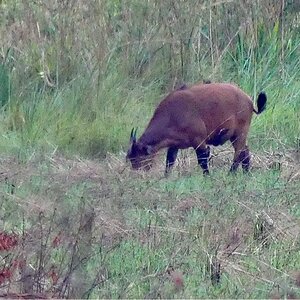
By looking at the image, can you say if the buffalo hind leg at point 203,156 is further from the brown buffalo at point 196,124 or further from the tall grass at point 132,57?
the tall grass at point 132,57

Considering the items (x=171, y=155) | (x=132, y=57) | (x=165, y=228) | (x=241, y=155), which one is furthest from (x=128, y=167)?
(x=132, y=57)

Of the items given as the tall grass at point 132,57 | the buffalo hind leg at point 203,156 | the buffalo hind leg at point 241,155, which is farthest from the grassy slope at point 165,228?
the tall grass at point 132,57

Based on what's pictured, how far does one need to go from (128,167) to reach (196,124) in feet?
3.11

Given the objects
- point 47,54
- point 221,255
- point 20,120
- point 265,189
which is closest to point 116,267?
point 221,255

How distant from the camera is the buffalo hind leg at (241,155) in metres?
10.6

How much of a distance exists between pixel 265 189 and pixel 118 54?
16.8 feet

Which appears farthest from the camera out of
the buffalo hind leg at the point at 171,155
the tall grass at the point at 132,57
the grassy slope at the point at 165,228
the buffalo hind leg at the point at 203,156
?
the tall grass at the point at 132,57

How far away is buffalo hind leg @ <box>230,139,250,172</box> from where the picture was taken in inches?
418

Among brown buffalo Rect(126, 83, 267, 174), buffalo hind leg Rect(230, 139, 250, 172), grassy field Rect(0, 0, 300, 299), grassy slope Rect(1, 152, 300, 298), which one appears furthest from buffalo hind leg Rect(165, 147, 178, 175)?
grassy slope Rect(1, 152, 300, 298)

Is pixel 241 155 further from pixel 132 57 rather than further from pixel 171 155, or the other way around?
pixel 132 57

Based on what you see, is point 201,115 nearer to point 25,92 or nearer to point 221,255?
point 25,92

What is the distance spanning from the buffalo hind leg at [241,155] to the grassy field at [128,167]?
0.12m

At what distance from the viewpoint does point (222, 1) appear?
1400cm

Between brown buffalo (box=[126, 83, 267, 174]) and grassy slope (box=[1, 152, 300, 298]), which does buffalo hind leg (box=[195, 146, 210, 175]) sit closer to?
brown buffalo (box=[126, 83, 267, 174])
